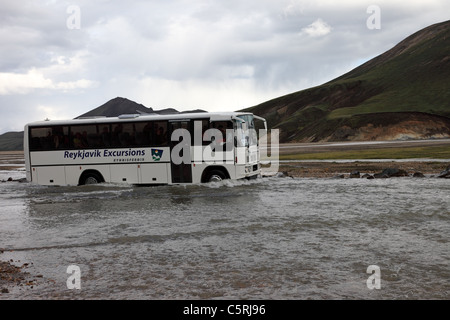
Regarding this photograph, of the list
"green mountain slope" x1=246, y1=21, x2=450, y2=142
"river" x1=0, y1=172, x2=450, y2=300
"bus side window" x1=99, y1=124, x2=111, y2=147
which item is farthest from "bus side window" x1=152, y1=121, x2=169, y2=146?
"green mountain slope" x1=246, y1=21, x2=450, y2=142

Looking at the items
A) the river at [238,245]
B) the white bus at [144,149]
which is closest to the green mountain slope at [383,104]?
the white bus at [144,149]

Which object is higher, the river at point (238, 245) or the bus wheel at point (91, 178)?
the bus wheel at point (91, 178)

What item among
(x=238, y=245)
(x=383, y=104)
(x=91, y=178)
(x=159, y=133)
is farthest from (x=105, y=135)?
(x=383, y=104)

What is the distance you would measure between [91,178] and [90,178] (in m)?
0.06

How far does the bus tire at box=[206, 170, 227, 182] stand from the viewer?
65.8ft

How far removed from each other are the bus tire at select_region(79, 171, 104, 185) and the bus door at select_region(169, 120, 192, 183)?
401 centimetres

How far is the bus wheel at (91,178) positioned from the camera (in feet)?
72.2

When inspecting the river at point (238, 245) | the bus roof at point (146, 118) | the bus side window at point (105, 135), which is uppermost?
the bus roof at point (146, 118)

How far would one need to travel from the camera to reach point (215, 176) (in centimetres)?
2002

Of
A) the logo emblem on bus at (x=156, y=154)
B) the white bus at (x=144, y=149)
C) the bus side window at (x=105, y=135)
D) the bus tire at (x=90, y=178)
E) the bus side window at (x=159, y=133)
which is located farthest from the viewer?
the bus tire at (x=90, y=178)

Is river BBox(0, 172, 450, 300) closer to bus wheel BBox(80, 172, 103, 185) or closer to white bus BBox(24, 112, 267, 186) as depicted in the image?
white bus BBox(24, 112, 267, 186)

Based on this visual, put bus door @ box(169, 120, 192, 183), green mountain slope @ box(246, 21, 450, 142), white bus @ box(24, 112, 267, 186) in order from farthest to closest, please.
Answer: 1. green mountain slope @ box(246, 21, 450, 142)
2. bus door @ box(169, 120, 192, 183)
3. white bus @ box(24, 112, 267, 186)

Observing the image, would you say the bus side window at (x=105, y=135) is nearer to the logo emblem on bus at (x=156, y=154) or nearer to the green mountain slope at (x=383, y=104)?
the logo emblem on bus at (x=156, y=154)

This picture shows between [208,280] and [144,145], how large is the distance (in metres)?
14.9
